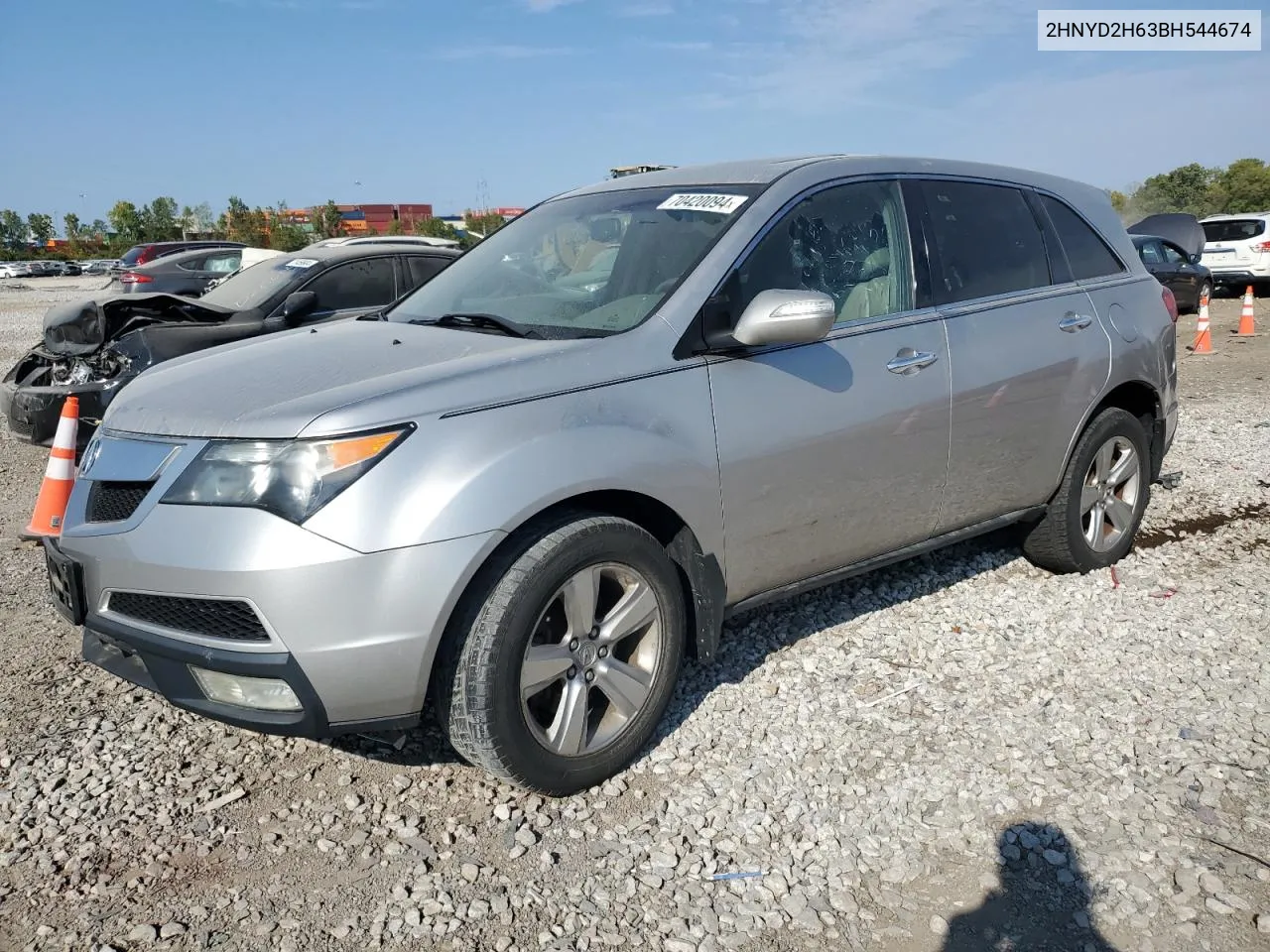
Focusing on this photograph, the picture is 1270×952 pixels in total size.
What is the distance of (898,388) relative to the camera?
380 centimetres

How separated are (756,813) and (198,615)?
1644 millimetres

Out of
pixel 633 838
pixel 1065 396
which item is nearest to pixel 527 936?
pixel 633 838

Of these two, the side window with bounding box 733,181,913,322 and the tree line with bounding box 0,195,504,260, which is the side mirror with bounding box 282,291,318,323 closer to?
the side window with bounding box 733,181,913,322

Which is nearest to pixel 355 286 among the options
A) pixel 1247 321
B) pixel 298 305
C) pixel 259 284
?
pixel 259 284

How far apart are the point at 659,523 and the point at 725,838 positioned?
0.96 meters

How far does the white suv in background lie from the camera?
1962 cm

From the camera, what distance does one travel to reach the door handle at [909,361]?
380cm

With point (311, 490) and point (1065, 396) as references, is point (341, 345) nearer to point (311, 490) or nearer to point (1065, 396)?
point (311, 490)

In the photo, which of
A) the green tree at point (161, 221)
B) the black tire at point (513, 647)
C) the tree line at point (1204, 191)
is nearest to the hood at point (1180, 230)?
the black tire at point (513, 647)

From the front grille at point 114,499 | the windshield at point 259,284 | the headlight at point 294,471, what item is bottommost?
the front grille at point 114,499

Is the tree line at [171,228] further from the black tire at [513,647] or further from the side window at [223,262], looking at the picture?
the black tire at [513,647]

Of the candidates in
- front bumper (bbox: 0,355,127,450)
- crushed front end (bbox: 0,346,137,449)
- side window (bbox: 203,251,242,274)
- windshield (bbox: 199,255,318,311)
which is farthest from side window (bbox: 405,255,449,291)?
side window (bbox: 203,251,242,274)

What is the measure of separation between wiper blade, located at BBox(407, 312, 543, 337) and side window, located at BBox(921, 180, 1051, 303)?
1.67 m

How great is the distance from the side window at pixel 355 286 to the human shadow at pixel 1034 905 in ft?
22.4
